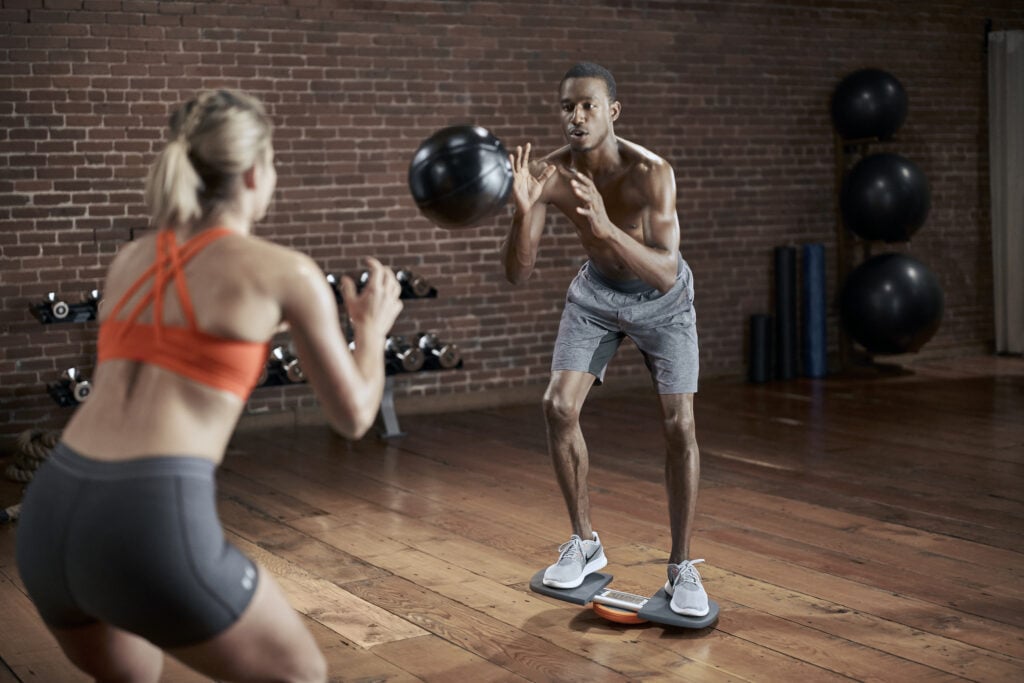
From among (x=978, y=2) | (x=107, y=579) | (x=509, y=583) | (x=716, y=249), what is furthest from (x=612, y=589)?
(x=978, y=2)

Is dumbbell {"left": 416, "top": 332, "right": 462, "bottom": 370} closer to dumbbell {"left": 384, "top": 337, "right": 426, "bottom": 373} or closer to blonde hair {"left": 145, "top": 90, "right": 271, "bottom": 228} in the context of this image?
dumbbell {"left": 384, "top": 337, "right": 426, "bottom": 373}

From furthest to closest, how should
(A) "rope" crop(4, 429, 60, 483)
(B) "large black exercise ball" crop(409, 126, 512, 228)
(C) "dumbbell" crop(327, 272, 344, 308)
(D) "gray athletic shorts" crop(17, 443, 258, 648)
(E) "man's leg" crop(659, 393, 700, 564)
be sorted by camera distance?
(C) "dumbbell" crop(327, 272, 344, 308) → (A) "rope" crop(4, 429, 60, 483) → (E) "man's leg" crop(659, 393, 700, 564) → (B) "large black exercise ball" crop(409, 126, 512, 228) → (D) "gray athletic shorts" crop(17, 443, 258, 648)

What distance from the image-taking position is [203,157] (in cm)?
173

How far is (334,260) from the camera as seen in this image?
22.0 feet

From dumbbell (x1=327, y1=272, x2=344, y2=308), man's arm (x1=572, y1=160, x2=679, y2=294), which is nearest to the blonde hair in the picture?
man's arm (x1=572, y1=160, x2=679, y2=294)

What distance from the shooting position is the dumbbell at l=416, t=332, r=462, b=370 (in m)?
6.50

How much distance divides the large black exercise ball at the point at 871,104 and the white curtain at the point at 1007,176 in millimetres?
1036

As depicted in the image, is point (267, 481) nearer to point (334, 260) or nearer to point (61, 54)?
point (334, 260)

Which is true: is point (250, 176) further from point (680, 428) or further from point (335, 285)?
point (335, 285)

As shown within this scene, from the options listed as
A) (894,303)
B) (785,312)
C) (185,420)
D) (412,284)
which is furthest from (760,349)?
(185,420)

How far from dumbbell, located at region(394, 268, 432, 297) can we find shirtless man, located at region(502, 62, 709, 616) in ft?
9.73

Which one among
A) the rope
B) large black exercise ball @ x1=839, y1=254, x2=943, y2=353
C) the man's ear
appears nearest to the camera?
the man's ear

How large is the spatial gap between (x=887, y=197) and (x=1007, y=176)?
1.38 meters

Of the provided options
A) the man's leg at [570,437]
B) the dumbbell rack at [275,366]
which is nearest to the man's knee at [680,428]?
the man's leg at [570,437]
